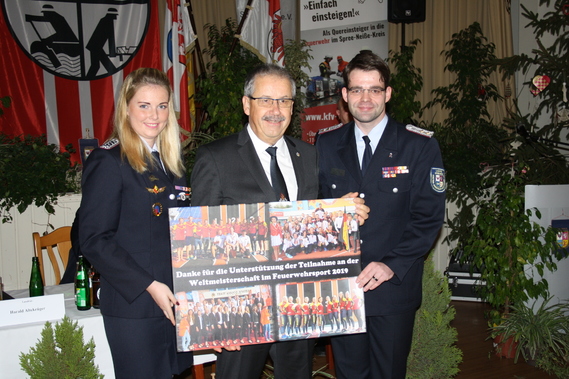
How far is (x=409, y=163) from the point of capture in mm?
2195

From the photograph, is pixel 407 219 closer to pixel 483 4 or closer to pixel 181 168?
pixel 181 168

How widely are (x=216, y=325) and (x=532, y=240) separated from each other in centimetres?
283

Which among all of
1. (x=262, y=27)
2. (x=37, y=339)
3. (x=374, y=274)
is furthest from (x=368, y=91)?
(x=262, y=27)

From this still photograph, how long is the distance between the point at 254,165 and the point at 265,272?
429mm

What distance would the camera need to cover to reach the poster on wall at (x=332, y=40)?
274 inches

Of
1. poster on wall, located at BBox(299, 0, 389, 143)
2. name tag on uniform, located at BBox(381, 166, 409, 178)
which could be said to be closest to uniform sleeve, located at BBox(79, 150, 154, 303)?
name tag on uniform, located at BBox(381, 166, 409, 178)

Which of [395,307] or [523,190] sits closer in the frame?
[395,307]

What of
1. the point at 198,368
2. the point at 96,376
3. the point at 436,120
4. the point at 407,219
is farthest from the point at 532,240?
the point at 436,120

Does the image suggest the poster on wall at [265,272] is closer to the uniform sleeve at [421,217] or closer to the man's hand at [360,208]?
the man's hand at [360,208]

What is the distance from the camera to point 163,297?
5.94 ft

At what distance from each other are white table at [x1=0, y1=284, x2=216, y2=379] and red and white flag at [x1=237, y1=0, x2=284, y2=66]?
4124 millimetres

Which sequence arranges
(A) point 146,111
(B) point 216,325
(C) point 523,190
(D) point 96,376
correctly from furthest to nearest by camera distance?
(C) point 523,190
(D) point 96,376
(A) point 146,111
(B) point 216,325

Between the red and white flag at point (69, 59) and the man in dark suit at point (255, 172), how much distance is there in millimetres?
4282

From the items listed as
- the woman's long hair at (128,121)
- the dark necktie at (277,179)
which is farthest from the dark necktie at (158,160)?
the dark necktie at (277,179)
